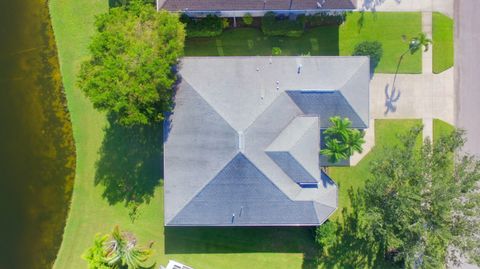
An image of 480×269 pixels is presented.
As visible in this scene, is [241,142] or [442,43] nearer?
[241,142]

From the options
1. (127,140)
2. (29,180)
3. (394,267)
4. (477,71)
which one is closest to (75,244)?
(29,180)

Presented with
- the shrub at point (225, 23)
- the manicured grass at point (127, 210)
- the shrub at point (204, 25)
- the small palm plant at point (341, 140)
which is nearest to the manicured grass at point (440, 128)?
the small palm plant at point (341, 140)

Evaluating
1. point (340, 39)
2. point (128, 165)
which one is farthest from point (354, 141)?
point (128, 165)

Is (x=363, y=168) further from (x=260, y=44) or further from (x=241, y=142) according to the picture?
(x=260, y=44)

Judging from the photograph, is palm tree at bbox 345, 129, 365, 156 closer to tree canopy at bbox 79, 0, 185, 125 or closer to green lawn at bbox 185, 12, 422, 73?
green lawn at bbox 185, 12, 422, 73

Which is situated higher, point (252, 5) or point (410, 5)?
point (410, 5)
